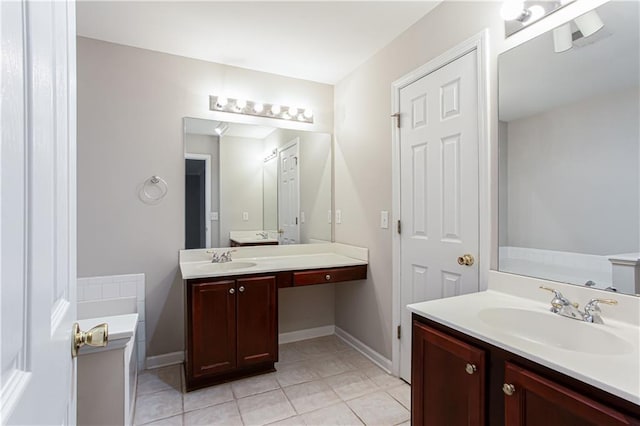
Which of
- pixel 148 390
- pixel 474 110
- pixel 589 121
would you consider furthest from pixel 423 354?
pixel 148 390

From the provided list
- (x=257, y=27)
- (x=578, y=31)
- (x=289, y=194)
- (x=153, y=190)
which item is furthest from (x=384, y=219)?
(x=153, y=190)

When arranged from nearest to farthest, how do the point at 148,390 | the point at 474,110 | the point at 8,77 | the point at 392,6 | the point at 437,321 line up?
the point at 8,77
the point at 437,321
the point at 474,110
the point at 392,6
the point at 148,390

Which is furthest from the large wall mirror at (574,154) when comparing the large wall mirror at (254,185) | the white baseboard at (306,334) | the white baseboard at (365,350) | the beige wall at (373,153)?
the white baseboard at (306,334)

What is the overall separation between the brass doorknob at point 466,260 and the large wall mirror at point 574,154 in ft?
0.51

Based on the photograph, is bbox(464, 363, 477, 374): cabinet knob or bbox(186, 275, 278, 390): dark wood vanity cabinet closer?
bbox(464, 363, 477, 374): cabinet knob

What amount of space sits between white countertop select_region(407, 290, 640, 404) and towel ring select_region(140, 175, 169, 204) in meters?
2.08

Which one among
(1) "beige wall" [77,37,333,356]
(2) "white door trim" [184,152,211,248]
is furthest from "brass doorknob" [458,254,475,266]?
(1) "beige wall" [77,37,333,356]

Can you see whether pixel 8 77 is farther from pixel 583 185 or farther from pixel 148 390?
pixel 148 390

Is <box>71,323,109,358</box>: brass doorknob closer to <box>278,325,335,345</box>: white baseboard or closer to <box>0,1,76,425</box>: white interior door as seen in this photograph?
<box>0,1,76,425</box>: white interior door

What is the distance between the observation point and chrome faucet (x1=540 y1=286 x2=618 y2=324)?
3.91 ft

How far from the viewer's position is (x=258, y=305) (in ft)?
7.61

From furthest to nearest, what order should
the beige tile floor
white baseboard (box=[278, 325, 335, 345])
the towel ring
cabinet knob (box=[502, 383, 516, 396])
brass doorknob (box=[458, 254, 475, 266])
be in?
white baseboard (box=[278, 325, 335, 345]) < the towel ring < the beige tile floor < brass doorknob (box=[458, 254, 475, 266]) < cabinet knob (box=[502, 383, 516, 396])

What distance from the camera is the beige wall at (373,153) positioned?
1.98 meters

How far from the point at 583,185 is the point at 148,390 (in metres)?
2.73
